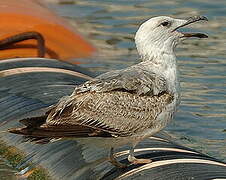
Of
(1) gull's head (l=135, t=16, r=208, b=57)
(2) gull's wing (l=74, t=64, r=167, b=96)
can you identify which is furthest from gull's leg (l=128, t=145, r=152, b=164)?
(1) gull's head (l=135, t=16, r=208, b=57)

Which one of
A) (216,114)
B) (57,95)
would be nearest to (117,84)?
(57,95)

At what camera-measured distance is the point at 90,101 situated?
587 centimetres

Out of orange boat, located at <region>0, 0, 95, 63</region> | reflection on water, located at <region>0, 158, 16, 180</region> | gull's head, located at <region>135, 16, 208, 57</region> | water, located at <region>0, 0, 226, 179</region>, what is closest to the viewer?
gull's head, located at <region>135, 16, 208, 57</region>

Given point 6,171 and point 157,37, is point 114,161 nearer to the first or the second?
point 157,37

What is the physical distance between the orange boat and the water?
1.60 feet

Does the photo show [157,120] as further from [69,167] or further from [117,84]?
[69,167]

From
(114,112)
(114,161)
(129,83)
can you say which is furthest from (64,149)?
(129,83)

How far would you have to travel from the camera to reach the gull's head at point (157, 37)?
6316 millimetres

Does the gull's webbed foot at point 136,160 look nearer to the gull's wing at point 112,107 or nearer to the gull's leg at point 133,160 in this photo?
the gull's leg at point 133,160

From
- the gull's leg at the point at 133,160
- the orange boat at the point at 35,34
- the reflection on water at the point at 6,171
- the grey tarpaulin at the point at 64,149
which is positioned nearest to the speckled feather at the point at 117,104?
the gull's leg at the point at 133,160

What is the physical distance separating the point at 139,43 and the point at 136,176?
0.93 m

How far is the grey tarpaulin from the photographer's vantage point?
5.87 meters

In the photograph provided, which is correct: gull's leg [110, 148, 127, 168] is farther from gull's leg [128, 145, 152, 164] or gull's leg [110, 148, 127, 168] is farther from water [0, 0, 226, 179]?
water [0, 0, 226, 179]

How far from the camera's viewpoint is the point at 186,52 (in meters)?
13.4
